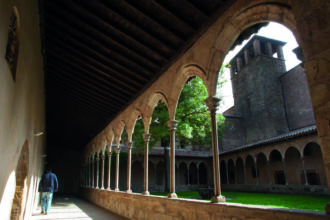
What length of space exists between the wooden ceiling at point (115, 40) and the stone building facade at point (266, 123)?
36.7 ft

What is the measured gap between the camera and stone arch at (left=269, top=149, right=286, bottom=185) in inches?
683

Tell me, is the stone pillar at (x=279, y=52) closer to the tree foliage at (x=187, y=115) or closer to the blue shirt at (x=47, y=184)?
the tree foliage at (x=187, y=115)

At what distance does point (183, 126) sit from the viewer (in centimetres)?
1207

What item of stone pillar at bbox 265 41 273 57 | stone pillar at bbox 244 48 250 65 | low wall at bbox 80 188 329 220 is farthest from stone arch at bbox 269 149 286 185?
low wall at bbox 80 188 329 220

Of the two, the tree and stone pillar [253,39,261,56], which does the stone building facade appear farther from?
the tree

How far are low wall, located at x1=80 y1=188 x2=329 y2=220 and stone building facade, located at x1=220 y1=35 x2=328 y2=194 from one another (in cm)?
1059

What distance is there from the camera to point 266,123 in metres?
23.9

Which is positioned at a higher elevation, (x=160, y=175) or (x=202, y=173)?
(x=202, y=173)

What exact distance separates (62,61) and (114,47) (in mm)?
1903

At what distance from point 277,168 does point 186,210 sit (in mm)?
15300

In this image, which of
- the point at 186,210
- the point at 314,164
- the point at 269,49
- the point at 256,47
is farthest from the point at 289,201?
the point at 269,49

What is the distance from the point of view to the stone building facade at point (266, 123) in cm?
1623

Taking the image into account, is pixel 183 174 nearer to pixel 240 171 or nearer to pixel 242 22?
pixel 240 171

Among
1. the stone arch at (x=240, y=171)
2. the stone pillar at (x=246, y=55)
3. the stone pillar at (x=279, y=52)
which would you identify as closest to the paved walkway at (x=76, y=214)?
the stone arch at (x=240, y=171)
